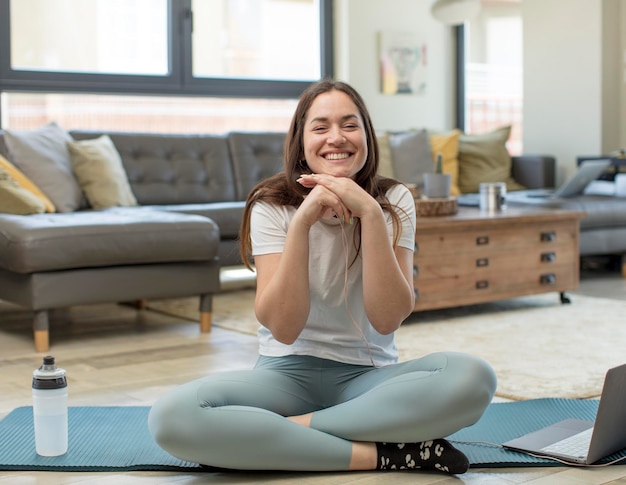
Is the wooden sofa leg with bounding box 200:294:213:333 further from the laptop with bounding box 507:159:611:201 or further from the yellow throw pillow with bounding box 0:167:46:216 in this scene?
the laptop with bounding box 507:159:611:201

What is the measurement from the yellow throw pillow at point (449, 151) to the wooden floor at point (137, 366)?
153cm

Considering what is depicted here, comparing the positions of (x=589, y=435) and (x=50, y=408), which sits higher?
(x=50, y=408)

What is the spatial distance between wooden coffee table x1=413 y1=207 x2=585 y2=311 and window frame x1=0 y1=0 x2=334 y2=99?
2289 millimetres

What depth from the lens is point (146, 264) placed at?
3.91m

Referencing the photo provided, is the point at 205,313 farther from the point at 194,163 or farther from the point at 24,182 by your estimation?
the point at 194,163

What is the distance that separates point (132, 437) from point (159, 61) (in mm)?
4201

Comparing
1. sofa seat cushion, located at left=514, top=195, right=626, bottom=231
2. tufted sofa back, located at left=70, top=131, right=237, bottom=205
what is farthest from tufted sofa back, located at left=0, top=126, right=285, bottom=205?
sofa seat cushion, located at left=514, top=195, right=626, bottom=231

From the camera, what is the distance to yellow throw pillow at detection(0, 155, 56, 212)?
4.37 meters

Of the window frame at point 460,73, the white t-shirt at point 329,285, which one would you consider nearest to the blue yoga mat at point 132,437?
the white t-shirt at point 329,285

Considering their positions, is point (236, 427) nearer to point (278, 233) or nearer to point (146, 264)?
point (278, 233)

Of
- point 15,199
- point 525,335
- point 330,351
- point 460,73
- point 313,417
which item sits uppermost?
point 460,73

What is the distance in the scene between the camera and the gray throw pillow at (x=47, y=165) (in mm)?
4621

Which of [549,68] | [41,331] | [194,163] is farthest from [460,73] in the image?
[41,331]

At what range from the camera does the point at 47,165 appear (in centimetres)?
468
